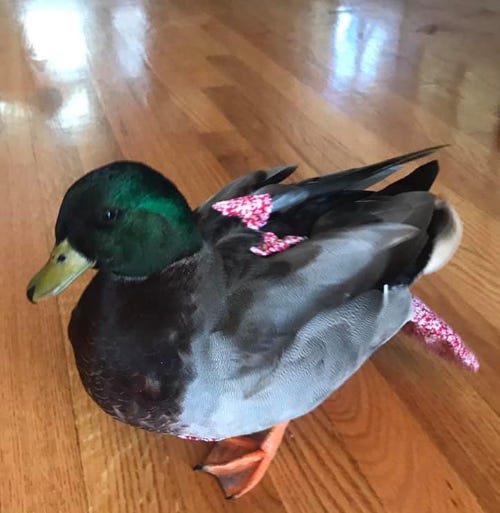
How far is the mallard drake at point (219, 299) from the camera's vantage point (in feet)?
2.50

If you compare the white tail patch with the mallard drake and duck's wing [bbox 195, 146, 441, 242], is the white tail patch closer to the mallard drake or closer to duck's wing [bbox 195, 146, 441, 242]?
the mallard drake

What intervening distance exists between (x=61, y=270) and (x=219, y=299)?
0.53 ft

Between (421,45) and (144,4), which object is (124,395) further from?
(144,4)

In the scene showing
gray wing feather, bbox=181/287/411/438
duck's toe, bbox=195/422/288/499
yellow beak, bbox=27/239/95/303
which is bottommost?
duck's toe, bbox=195/422/288/499

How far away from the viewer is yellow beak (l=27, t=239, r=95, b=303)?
30.2 inches

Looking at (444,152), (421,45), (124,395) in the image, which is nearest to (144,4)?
(421,45)

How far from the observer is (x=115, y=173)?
75cm

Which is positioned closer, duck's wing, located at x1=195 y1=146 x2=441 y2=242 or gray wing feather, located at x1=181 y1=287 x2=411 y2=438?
gray wing feather, located at x1=181 y1=287 x2=411 y2=438

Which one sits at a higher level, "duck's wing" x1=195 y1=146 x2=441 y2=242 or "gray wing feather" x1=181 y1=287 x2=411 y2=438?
"duck's wing" x1=195 y1=146 x2=441 y2=242

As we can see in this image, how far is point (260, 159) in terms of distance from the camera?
1621mm

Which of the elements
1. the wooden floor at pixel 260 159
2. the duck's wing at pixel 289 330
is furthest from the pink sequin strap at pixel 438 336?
the duck's wing at pixel 289 330

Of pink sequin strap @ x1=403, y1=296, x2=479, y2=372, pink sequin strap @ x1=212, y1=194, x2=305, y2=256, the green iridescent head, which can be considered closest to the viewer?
the green iridescent head

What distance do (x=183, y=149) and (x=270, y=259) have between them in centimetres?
88

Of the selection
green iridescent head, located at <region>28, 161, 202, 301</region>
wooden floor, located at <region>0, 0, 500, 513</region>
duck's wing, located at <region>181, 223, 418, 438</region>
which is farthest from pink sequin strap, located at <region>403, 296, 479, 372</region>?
green iridescent head, located at <region>28, 161, 202, 301</region>
